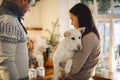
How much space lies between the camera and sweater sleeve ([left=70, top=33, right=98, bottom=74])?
1731 millimetres

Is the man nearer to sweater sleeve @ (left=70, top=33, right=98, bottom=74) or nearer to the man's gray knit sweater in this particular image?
the man's gray knit sweater

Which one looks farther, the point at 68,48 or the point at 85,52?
the point at 68,48

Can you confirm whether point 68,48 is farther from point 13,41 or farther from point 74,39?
point 13,41

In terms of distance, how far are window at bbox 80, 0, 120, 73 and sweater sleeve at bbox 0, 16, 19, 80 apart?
2.06 metres

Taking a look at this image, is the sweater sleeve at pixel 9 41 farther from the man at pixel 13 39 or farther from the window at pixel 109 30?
the window at pixel 109 30

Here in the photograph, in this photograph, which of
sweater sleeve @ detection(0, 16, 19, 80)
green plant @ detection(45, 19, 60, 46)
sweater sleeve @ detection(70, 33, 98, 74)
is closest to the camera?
sweater sleeve @ detection(0, 16, 19, 80)

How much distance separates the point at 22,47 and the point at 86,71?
600 mm

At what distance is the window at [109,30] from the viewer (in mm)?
3289

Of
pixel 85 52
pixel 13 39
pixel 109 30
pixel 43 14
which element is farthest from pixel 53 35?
pixel 13 39

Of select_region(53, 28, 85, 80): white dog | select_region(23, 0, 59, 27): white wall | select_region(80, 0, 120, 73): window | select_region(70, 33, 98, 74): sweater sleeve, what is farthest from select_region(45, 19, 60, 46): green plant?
select_region(70, 33, 98, 74): sweater sleeve

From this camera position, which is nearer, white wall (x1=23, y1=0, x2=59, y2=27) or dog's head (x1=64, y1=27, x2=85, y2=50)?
dog's head (x1=64, y1=27, x2=85, y2=50)

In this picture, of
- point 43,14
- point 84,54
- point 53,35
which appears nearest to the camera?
point 84,54

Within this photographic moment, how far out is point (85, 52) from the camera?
1.74 meters

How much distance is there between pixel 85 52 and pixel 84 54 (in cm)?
2
